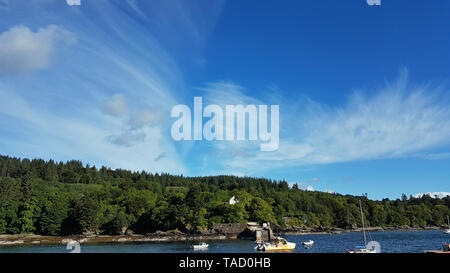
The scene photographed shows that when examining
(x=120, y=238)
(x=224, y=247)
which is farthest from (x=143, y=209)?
(x=224, y=247)

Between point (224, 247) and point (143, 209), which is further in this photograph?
point (143, 209)

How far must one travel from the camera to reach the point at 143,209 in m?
86.2

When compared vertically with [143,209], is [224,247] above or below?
below

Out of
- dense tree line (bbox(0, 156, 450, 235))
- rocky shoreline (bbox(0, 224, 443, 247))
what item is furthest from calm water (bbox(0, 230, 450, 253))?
dense tree line (bbox(0, 156, 450, 235))

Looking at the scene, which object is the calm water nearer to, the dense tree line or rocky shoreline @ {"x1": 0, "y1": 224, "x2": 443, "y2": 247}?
rocky shoreline @ {"x1": 0, "y1": 224, "x2": 443, "y2": 247}

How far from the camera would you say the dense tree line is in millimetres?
76169

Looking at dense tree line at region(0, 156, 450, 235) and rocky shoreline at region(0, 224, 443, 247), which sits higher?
dense tree line at region(0, 156, 450, 235)

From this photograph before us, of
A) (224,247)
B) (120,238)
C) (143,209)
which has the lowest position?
(120,238)

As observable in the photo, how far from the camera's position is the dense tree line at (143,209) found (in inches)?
2999

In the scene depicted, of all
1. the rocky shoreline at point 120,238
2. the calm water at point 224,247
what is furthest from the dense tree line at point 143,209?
the calm water at point 224,247

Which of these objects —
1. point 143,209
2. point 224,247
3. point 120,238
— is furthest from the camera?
point 143,209

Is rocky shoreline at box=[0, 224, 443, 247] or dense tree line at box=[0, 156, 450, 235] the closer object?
rocky shoreline at box=[0, 224, 443, 247]

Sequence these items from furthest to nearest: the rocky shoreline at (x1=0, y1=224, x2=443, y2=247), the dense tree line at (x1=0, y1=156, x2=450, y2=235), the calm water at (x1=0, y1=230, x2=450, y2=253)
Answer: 1. the dense tree line at (x1=0, y1=156, x2=450, y2=235)
2. the rocky shoreline at (x1=0, y1=224, x2=443, y2=247)
3. the calm water at (x1=0, y1=230, x2=450, y2=253)

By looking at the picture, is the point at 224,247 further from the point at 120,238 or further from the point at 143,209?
the point at 143,209
